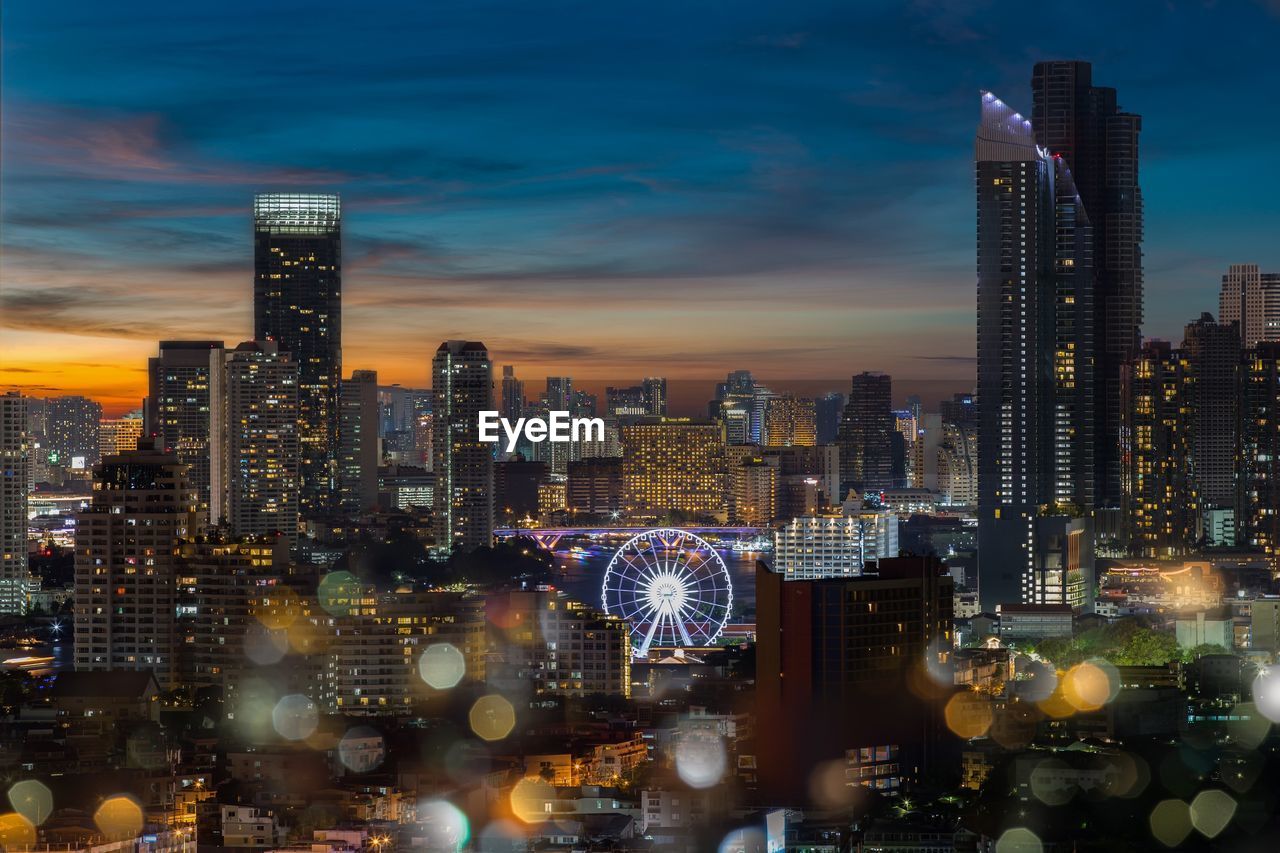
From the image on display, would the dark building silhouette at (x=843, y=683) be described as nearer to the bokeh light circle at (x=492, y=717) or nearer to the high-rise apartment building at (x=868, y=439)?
the bokeh light circle at (x=492, y=717)

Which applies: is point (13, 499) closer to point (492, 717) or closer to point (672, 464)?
point (492, 717)

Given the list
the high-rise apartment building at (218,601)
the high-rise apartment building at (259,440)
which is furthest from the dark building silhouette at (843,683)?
the high-rise apartment building at (259,440)

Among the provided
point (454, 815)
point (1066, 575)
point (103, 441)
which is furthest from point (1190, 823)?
point (103, 441)

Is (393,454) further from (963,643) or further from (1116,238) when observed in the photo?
(963,643)

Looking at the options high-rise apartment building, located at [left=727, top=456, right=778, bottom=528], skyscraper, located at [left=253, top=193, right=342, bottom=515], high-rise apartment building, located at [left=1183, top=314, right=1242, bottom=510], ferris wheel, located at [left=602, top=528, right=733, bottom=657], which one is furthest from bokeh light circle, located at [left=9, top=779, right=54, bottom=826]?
high-rise apartment building, located at [left=727, top=456, right=778, bottom=528]

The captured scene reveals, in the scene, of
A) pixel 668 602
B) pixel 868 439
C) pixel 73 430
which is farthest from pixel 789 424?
pixel 668 602

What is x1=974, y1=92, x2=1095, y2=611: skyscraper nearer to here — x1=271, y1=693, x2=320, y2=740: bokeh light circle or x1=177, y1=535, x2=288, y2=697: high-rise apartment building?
x1=177, y1=535, x2=288, y2=697: high-rise apartment building
